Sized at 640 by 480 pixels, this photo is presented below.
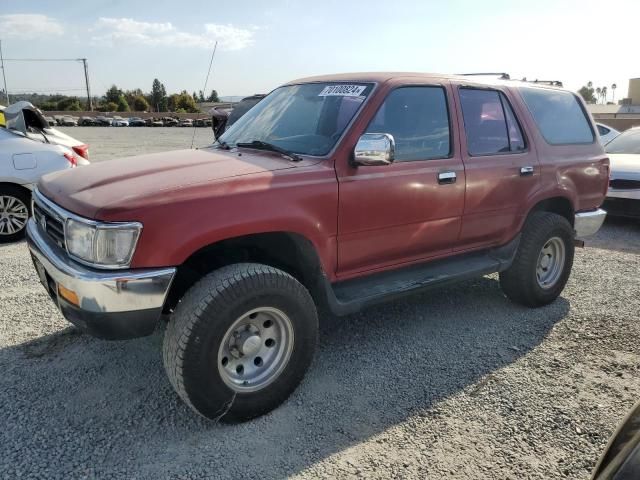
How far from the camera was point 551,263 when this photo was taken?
15.9 ft

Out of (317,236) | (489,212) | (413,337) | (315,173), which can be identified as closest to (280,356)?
(317,236)

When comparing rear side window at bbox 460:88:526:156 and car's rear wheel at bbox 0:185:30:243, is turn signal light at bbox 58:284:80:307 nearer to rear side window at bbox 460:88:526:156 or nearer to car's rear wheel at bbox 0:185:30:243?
rear side window at bbox 460:88:526:156

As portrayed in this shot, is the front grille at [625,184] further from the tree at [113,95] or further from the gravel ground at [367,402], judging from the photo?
the tree at [113,95]

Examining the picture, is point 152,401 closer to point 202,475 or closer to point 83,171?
point 202,475

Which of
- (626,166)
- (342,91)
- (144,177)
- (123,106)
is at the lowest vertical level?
(626,166)

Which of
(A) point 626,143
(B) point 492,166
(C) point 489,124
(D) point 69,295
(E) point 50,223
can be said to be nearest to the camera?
(D) point 69,295

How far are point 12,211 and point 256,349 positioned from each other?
498cm

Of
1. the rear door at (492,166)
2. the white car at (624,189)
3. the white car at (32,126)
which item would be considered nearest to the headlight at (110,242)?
the rear door at (492,166)

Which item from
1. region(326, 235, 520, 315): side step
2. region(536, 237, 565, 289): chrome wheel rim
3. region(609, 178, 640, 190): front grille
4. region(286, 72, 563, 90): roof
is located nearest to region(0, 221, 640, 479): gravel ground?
region(536, 237, 565, 289): chrome wheel rim

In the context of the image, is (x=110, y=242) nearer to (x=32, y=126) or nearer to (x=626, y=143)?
(x=32, y=126)

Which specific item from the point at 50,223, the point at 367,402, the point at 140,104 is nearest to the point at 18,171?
the point at 50,223

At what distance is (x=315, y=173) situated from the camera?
10.4 ft

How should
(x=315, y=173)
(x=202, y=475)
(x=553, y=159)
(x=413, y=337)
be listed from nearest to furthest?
(x=202, y=475) → (x=315, y=173) → (x=413, y=337) → (x=553, y=159)

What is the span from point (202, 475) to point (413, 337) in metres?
2.06
